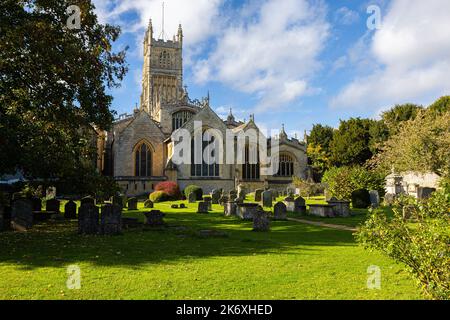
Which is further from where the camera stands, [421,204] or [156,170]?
[156,170]

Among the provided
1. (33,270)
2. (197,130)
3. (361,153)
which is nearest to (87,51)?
(33,270)

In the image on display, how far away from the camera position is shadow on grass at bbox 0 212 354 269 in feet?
27.9

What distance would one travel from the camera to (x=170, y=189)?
103 ft

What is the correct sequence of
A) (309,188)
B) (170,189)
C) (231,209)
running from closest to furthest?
(231,209), (170,189), (309,188)

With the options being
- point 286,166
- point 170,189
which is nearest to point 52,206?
point 170,189

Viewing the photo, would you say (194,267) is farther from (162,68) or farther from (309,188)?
(162,68)

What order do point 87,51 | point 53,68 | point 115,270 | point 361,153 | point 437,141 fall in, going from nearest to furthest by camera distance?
1. point 115,270
2. point 53,68
3. point 87,51
4. point 437,141
5. point 361,153

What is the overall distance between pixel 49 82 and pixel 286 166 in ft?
104

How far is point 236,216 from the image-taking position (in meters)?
17.9

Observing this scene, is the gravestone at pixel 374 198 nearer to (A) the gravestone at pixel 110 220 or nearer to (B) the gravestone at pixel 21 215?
(A) the gravestone at pixel 110 220

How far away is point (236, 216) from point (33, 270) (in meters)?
11.5

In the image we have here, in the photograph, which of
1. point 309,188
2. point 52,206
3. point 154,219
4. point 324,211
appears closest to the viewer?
point 154,219

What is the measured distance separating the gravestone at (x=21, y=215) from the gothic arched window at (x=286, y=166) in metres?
31.3

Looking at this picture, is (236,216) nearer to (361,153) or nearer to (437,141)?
(437,141)
